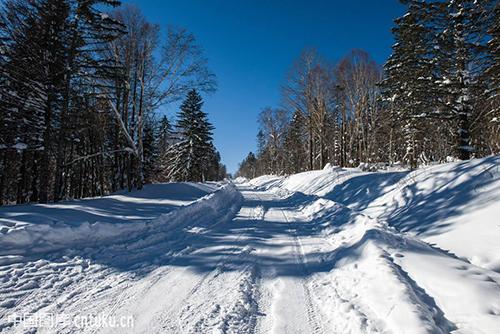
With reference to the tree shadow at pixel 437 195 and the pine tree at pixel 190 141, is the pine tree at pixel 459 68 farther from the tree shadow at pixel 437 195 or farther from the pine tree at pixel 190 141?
the pine tree at pixel 190 141

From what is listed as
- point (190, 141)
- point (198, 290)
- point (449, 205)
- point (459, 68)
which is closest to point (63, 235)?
point (198, 290)

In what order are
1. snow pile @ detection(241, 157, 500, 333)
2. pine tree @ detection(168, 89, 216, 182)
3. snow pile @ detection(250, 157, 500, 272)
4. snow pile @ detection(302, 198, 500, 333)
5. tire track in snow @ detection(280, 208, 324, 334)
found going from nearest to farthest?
snow pile @ detection(302, 198, 500, 333) < snow pile @ detection(241, 157, 500, 333) < tire track in snow @ detection(280, 208, 324, 334) < snow pile @ detection(250, 157, 500, 272) < pine tree @ detection(168, 89, 216, 182)

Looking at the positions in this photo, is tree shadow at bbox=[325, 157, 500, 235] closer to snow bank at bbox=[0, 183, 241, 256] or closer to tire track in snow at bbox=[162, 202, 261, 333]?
tire track in snow at bbox=[162, 202, 261, 333]

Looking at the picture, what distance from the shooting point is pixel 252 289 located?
9.41ft

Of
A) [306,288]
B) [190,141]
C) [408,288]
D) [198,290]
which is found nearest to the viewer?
[408,288]

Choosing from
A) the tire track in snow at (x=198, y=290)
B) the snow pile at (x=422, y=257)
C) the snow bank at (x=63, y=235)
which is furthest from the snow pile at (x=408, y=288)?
the snow bank at (x=63, y=235)

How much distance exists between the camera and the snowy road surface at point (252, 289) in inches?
81.8

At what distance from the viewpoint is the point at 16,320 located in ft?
6.96

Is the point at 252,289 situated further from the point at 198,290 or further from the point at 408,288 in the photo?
the point at 408,288

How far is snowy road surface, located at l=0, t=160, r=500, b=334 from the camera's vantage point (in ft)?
6.82

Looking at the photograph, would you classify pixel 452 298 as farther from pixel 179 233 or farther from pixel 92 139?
pixel 92 139

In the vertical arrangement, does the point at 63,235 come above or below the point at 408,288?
above

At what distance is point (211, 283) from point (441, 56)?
1319 cm

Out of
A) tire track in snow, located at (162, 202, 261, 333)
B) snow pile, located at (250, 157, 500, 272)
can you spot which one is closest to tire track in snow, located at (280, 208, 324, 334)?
tire track in snow, located at (162, 202, 261, 333)
